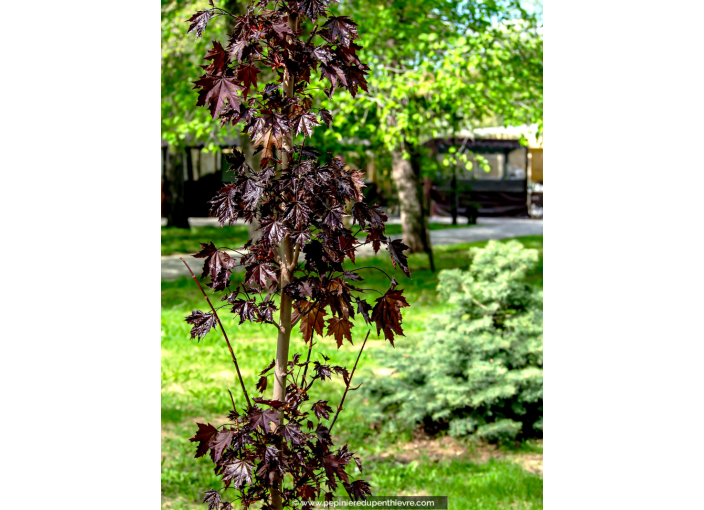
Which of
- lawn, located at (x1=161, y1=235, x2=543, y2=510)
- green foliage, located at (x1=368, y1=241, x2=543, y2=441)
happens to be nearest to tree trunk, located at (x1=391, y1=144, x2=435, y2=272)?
lawn, located at (x1=161, y1=235, x2=543, y2=510)

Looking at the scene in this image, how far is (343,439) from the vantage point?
5.28 m

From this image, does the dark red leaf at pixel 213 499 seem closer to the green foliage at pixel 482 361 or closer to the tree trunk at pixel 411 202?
the green foliage at pixel 482 361

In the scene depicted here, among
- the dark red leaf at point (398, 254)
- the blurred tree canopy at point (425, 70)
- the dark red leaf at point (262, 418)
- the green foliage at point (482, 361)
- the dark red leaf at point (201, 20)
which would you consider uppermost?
the blurred tree canopy at point (425, 70)

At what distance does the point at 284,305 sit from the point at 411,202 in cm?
928

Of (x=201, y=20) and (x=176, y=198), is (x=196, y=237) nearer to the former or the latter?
(x=176, y=198)

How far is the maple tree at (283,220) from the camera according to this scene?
2.30 meters

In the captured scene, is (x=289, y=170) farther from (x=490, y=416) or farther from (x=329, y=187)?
(x=490, y=416)

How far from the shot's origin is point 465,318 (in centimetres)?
530

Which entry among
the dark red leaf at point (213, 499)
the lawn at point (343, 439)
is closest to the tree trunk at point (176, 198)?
the lawn at point (343, 439)

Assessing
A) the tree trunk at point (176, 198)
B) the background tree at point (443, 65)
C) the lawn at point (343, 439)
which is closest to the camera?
the lawn at point (343, 439)

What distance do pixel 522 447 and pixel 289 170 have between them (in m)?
3.44

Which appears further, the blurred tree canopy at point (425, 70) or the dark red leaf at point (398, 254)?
the blurred tree canopy at point (425, 70)

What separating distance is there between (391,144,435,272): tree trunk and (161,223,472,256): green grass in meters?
3.00

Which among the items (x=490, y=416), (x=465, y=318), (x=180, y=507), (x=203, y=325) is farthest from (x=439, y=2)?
(x=203, y=325)
